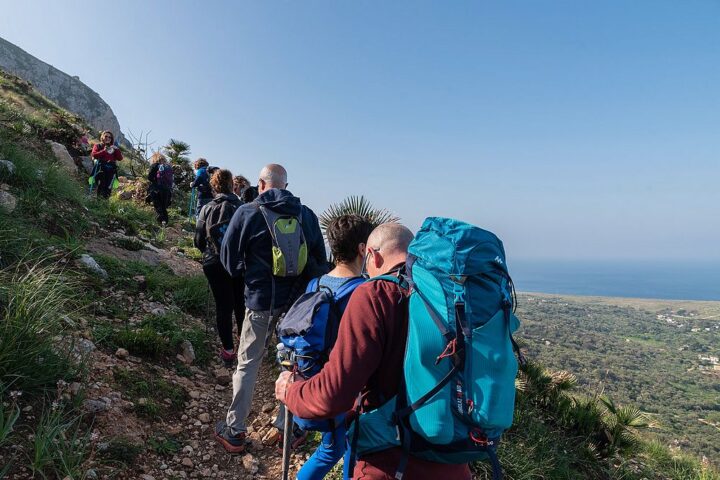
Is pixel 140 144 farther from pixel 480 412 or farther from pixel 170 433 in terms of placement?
pixel 480 412

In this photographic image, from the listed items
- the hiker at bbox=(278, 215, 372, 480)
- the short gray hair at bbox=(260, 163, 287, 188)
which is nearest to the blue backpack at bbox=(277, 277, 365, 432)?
the hiker at bbox=(278, 215, 372, 480)

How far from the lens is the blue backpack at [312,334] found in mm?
2018

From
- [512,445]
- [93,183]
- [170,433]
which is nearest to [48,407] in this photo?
Result: [170,433]

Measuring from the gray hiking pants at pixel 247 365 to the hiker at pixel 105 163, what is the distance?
8.82 meters

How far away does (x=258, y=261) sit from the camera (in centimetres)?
357

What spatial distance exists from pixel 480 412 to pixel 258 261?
8.56 feet

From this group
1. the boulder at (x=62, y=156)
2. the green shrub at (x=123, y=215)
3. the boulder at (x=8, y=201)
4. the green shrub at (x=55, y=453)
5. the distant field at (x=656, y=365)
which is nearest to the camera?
the green shrub at (x=55, y=453)

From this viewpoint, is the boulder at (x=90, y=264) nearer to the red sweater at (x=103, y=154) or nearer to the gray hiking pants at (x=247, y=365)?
the gray hiking pants at (x=247, y=365)

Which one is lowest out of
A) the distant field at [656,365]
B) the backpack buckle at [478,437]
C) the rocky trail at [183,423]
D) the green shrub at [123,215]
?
the distant field at [656,365]

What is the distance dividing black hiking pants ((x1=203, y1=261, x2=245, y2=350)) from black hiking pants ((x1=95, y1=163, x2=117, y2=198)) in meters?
7.48

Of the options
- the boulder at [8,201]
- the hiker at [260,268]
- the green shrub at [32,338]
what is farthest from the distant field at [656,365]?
the boulder at [8,201]

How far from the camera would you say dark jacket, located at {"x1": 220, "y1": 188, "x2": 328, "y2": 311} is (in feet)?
11.6

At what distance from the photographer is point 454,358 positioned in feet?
4.87

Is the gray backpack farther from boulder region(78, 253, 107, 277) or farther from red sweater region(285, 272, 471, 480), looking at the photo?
boulder region(78, 253, 107, 277)
